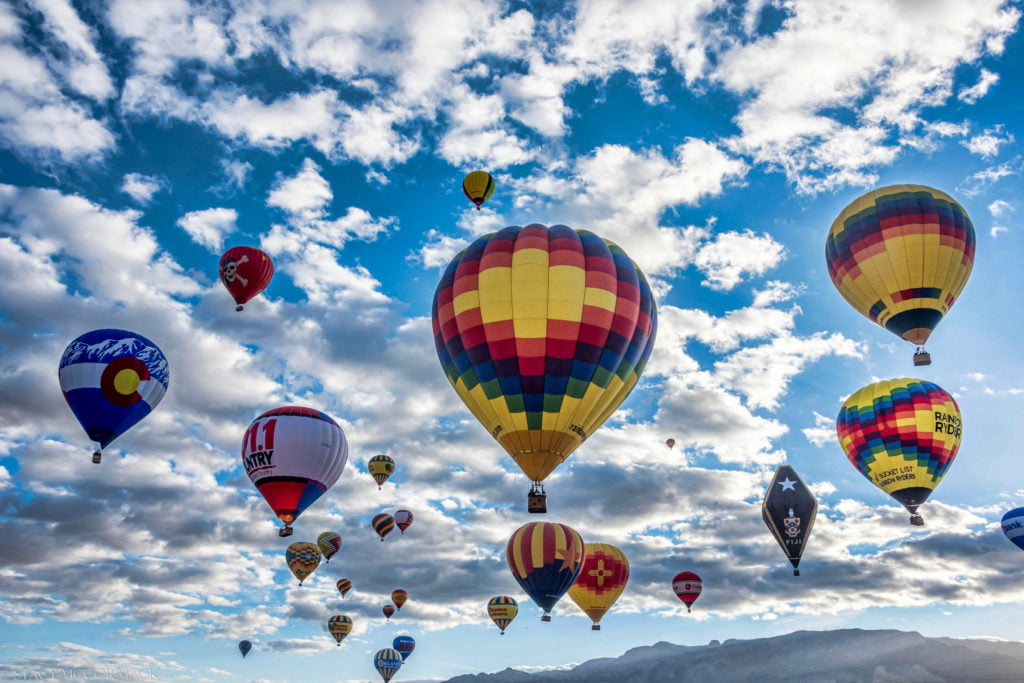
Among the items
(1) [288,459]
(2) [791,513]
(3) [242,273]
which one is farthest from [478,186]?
(2) [791,513]

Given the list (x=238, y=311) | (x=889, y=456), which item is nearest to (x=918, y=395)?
(x=889, y=456)

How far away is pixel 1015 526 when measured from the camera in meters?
42.8

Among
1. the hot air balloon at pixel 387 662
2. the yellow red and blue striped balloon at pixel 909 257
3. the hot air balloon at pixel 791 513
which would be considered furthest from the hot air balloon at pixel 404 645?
the yellow red and blue striped balloon at pixel 909 257

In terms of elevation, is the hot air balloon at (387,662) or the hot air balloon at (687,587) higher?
the hot air balloon at (687,587)

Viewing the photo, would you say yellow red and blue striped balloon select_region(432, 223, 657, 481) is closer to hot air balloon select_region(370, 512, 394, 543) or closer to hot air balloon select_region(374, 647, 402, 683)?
hot air balloon select_region(370, 512, 394, 543)

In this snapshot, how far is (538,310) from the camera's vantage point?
2441 cm

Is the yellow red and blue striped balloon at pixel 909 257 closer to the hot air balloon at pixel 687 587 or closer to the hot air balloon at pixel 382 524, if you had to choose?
the hot air balloon at pixel 687 587

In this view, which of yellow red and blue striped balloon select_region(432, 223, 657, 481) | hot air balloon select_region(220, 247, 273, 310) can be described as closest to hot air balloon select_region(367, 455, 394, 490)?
hot air balloon select_region(220, 247, 273, 310)

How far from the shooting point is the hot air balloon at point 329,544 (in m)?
53.6

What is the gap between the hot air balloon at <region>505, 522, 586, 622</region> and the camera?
125 ft

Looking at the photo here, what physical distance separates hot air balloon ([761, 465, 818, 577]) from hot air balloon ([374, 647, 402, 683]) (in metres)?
47.1

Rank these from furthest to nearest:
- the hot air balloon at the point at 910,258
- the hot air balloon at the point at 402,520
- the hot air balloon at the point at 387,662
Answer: the hot air balloon at the point at 387,662 < the hot air balloon at the point at 402,520 < the hot air balloon at the point at 910,258

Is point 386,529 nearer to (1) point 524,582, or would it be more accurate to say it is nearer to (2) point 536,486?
(1) point 524,582

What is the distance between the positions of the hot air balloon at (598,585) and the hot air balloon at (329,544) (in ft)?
57.5
